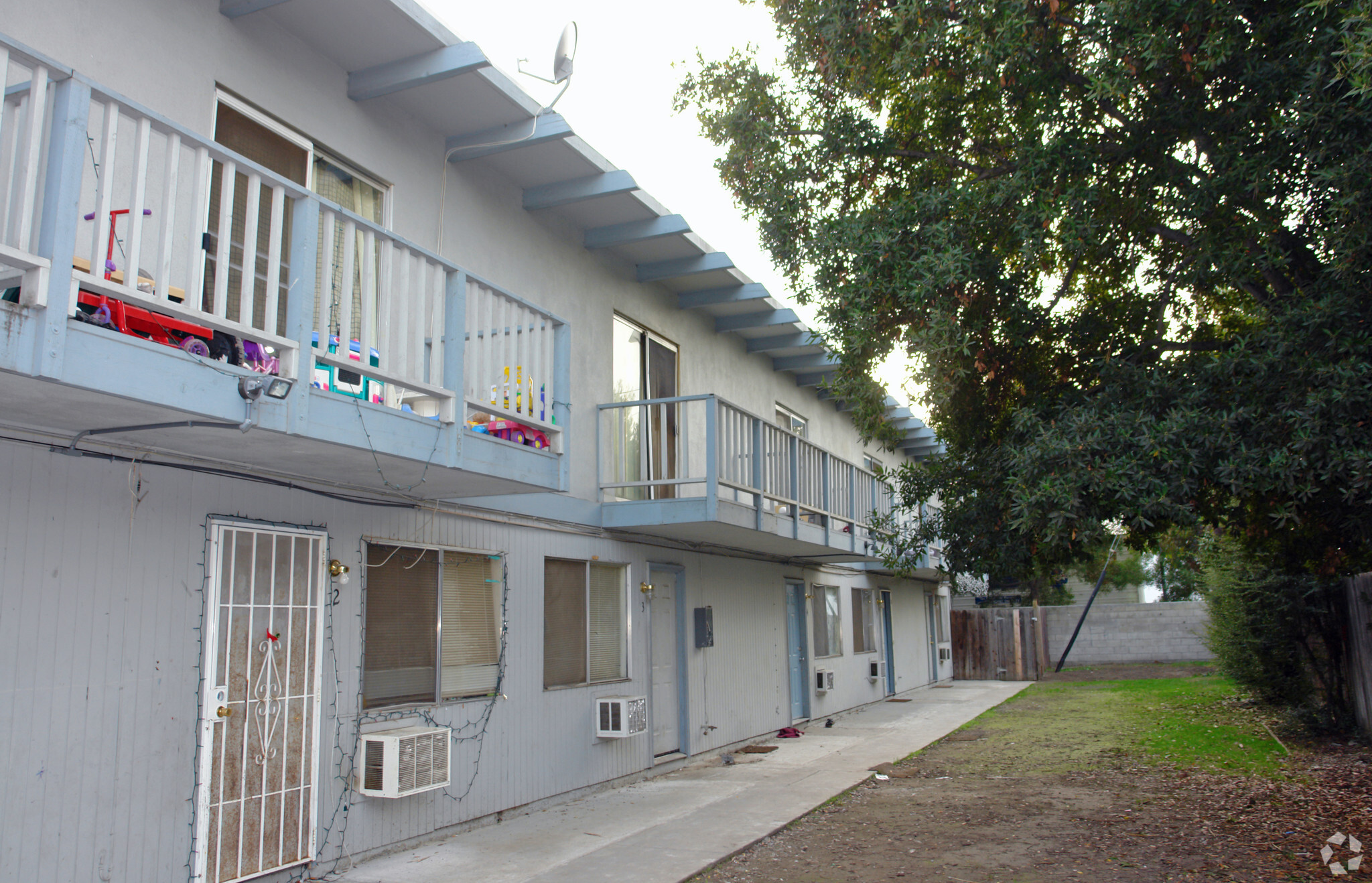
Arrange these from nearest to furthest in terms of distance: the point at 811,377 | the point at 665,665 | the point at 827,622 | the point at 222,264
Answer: the point at 222,264 → the point at 665,665 → the point at 811,377 → the point at 827,622

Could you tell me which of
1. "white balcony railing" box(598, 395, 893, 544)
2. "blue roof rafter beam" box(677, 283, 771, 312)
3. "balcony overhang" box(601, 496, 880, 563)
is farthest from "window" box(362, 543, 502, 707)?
"blue roof rafter beam" box(677, 283, 771, 312)

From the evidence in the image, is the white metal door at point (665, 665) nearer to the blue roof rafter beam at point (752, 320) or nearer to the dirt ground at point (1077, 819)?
the dirt ground at point (1077, 819)

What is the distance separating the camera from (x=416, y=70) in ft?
24.2

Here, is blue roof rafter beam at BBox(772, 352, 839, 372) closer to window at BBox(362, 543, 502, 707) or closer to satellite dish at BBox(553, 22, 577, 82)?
satellite dish at BBox(553, 22, 577, 82)

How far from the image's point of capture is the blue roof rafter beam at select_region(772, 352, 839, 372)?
619 inches

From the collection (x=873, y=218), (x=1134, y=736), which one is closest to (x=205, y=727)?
(x=873, y=218)

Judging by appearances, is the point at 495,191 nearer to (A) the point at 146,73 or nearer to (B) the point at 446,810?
(A) the point at 146,73

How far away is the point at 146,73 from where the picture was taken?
19.0 feet

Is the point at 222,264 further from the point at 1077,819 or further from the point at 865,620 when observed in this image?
the point at 865,620

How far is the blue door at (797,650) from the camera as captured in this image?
50.2 ft

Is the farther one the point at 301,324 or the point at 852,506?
the point at 852,506

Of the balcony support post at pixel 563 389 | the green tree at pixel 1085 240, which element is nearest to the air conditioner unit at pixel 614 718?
the balcony support post at pixel 563 389

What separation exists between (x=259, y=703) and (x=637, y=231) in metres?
6.25

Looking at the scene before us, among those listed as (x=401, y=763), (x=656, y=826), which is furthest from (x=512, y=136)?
(x=656, y=826)
